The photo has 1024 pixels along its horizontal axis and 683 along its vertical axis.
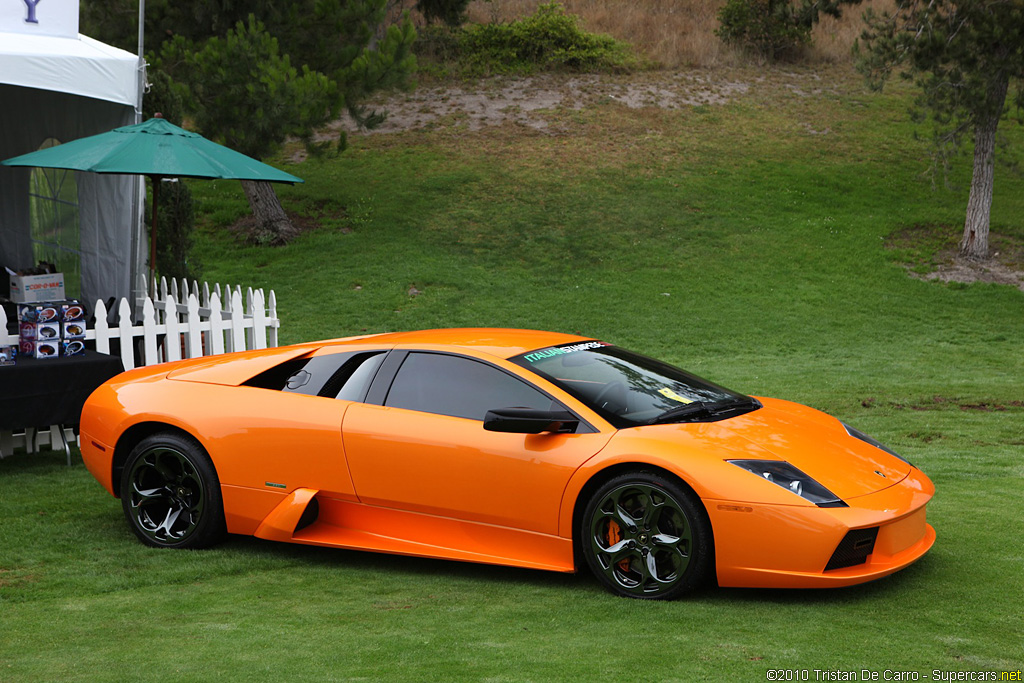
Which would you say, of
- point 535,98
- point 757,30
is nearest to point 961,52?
point 535,98

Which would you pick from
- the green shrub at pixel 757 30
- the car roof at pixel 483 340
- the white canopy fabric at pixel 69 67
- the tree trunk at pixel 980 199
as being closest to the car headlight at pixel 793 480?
the car roof at pixel 483 340

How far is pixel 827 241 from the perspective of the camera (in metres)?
22.6

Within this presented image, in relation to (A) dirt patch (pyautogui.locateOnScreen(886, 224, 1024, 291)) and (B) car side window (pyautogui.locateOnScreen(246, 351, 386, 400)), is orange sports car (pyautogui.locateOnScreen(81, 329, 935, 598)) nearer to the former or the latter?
(B) car side window (pyautogui.locateOnScreen(246, 351, 386, 400))

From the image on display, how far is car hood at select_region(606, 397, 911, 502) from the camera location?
15.8ft

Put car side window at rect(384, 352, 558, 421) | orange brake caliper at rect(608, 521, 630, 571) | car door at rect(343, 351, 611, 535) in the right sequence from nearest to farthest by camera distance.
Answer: orange brake caliper at rect(608, 521, 630, 571), car door at rect(343, 351, 611, 535), car side window at rect(384, 352, 558, 421)

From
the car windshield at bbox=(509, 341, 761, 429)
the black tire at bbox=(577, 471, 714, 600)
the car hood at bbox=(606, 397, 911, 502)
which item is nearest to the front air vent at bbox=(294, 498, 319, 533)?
the car windshield at bbox=(509, 341, 761, 429)

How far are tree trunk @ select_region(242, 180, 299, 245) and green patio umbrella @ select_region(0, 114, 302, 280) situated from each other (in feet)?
46.4

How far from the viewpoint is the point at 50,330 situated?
7.92m

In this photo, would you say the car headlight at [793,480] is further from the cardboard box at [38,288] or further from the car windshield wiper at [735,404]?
the cardboard box at [38,288]

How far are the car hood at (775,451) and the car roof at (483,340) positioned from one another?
938mm

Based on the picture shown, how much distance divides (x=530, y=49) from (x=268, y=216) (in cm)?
1256

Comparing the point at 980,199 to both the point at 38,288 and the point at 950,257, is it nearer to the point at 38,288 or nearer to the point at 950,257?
the point at 950,257

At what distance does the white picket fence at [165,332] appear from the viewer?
8.61 meters

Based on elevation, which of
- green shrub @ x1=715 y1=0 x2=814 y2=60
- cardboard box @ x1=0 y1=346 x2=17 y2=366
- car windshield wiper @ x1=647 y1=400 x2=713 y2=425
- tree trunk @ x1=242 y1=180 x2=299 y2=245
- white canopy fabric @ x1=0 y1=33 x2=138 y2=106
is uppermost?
green shrub @ x1=715 y1=0 x2=814 y2=60
